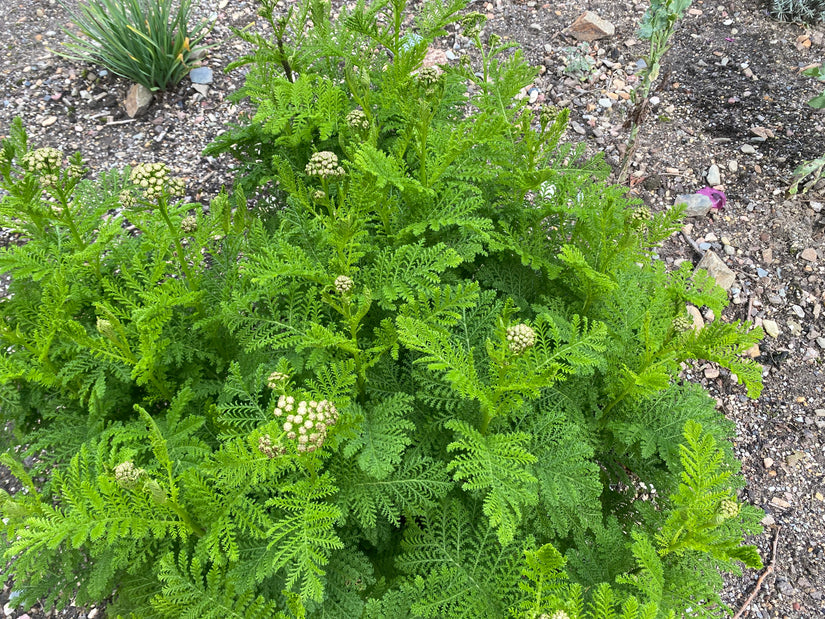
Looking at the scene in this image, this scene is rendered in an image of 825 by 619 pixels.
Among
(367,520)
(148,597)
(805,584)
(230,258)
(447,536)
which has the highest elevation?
(230,258)

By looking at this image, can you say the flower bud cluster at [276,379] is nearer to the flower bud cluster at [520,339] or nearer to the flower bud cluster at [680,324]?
the flower bud cluster at [520,339]

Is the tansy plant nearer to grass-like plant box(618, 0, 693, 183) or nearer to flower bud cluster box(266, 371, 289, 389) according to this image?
flower bud cluster box(266, 371, 289, 389)

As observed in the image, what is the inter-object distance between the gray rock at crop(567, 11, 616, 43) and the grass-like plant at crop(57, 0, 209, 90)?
3.56m

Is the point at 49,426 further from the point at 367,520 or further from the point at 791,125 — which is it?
the point at 791,125

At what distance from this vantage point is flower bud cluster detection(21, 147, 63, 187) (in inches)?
84.6

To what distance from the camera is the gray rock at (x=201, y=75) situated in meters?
5.07

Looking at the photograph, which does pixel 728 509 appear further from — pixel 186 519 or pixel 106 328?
pixel 106 328

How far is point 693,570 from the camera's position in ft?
7.35

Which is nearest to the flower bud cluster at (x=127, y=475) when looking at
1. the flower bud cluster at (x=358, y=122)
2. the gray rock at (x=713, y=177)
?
the flower bud cluster at (x=358, y=122)

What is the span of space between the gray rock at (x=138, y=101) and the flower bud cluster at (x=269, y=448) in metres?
4.14

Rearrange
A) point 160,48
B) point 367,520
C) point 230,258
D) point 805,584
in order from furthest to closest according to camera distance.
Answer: point 160,48
point 805,584
point 230,258
point 367,520

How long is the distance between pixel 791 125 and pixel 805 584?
12.0 feet

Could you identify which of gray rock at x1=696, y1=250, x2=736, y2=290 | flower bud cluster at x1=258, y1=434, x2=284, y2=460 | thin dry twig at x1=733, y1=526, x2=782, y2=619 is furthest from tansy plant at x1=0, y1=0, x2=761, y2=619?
gray rock at x1=696, y1=250, x2=736, y2=290

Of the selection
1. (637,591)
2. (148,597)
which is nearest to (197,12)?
(148,597)
